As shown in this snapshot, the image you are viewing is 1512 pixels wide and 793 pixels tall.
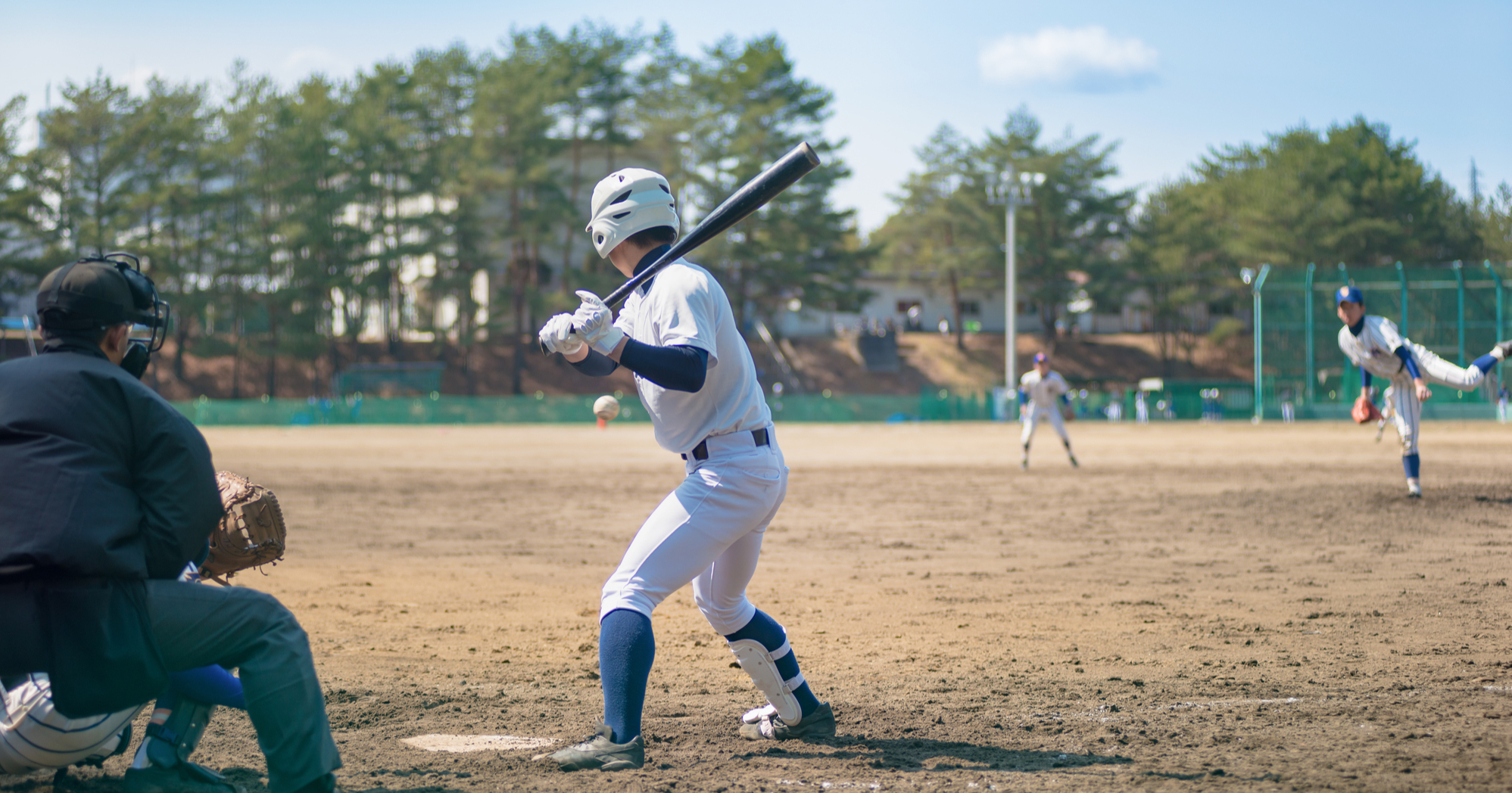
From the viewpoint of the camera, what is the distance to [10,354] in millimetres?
47062

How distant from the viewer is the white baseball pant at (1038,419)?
66.8ft

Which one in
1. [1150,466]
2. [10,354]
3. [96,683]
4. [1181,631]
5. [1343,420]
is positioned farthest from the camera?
[10,354]

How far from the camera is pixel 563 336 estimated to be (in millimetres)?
3586

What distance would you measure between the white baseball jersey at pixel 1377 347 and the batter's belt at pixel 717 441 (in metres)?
9.30

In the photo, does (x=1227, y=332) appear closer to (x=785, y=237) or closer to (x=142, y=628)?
(x=785, y=237)

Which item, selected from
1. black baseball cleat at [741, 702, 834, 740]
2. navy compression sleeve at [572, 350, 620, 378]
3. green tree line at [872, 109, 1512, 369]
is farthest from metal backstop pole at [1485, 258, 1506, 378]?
navy compression sleeve at [572, 350, 620, 378]

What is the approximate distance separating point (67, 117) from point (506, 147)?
63.8ft

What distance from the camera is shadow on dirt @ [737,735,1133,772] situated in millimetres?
3899

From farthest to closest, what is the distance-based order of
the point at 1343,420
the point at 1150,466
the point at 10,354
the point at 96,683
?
1. the point at 10,354
2. the point at 1343,420
3. the point at 1150,466
4. the point at 96,683

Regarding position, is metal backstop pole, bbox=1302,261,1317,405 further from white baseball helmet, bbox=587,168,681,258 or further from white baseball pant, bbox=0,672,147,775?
white baseball pant, bbox=0,672,147,775

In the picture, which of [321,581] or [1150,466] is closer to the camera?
[321,581]

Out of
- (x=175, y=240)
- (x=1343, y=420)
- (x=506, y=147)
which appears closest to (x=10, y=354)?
(x=175, y=240)

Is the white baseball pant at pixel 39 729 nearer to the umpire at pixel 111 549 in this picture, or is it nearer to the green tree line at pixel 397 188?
the umpire at pixel 111 549

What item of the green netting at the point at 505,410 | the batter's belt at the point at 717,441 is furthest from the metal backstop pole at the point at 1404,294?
the batter's belt at the point at 717,441
